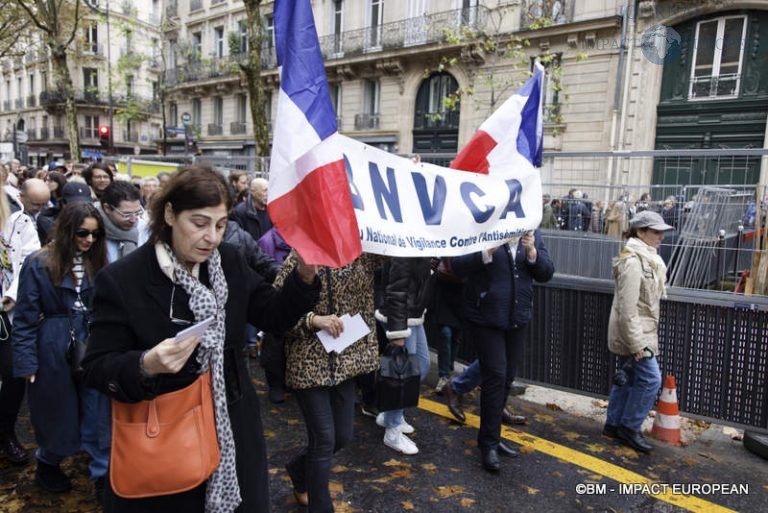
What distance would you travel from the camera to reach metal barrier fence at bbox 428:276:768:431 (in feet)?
14.1

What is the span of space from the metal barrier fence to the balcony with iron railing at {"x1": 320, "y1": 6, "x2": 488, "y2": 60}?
57.7ft

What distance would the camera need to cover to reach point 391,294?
3713 mm

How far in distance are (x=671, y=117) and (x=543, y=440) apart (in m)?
17.8

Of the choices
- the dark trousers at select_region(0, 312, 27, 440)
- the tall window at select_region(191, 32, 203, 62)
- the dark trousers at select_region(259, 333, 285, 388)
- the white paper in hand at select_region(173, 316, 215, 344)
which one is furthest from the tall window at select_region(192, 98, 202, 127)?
the white paper in hand at select_region(173, 316, 215, 344)

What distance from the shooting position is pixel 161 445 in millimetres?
1805

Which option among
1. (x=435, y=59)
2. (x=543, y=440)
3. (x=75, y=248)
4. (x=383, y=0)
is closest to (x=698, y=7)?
(x=435, y=59)

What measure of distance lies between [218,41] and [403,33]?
48.6 ft

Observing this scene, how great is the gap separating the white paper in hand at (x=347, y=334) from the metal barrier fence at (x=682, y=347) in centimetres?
260

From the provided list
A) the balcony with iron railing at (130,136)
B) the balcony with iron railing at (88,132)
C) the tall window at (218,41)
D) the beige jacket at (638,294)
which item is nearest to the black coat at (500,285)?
the beige jacket at (638,294)

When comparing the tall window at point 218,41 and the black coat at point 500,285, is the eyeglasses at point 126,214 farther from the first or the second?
the tall window at point 218,41

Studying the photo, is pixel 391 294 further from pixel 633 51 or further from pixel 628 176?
pixel 633 51

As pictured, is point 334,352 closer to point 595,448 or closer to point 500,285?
point 500,285

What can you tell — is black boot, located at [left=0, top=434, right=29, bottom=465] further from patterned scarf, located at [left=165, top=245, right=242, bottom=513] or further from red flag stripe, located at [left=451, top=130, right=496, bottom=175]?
red flag stripe, located at [left=451, top=130, right=496, bottom=175]

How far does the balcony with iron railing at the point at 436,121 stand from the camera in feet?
77.6
